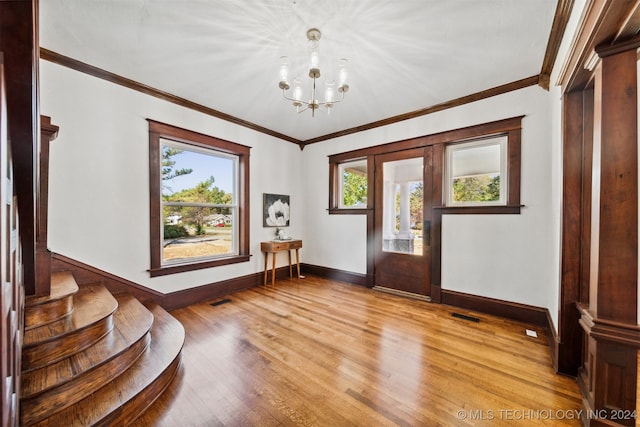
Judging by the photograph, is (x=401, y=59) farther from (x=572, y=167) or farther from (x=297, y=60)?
(x=572, y=167)

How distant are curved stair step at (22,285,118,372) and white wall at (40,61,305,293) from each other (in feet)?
2.42

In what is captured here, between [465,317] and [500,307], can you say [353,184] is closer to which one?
[465,317]

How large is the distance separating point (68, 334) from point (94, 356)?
0.23 m

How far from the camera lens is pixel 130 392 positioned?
162cm

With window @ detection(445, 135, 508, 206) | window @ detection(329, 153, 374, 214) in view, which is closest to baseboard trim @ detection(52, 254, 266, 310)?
window @ detection(329, 153, 374, 214)

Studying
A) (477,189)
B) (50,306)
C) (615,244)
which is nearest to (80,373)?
(50,306)

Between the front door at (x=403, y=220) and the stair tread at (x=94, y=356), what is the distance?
10.5ft

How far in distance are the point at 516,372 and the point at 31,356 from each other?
3.43 metres

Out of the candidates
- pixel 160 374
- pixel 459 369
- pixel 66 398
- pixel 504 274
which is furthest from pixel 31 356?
pixel 504 274

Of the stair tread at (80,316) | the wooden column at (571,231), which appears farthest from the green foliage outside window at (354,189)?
the stair tread at (80,316)

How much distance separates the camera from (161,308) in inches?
117

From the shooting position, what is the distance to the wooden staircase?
144cm

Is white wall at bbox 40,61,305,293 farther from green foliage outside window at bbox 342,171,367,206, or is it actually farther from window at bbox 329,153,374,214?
green foliage outside window at bbox 342,171,367,206

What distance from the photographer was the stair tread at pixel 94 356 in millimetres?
1491
